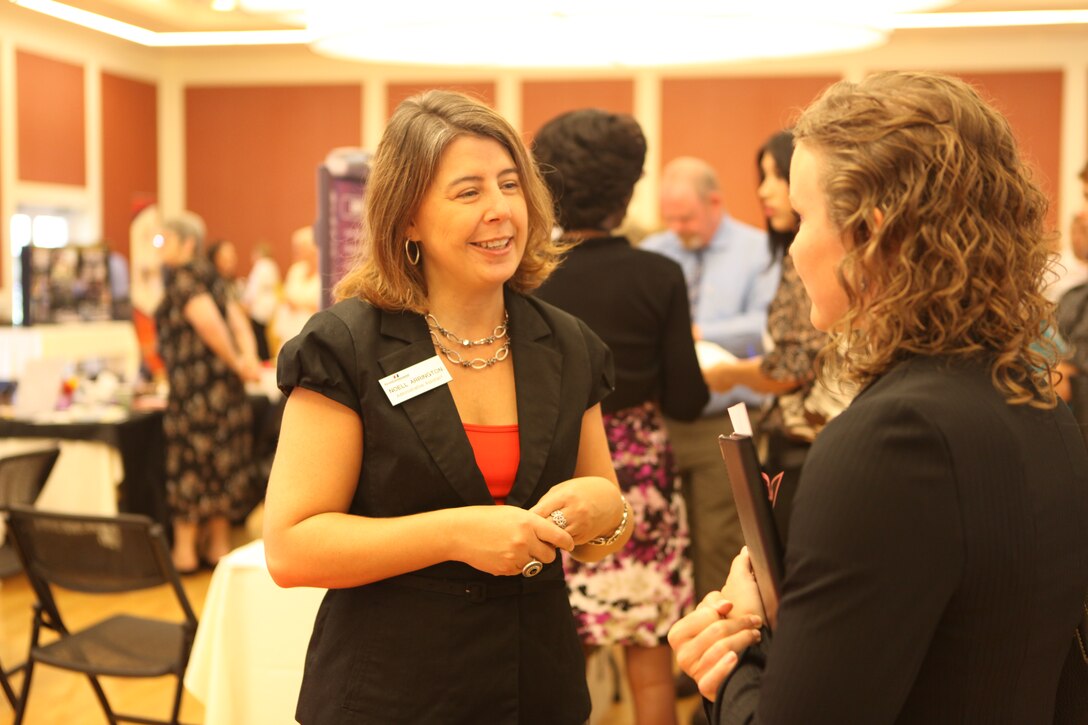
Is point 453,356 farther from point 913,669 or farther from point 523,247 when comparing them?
point 913,669

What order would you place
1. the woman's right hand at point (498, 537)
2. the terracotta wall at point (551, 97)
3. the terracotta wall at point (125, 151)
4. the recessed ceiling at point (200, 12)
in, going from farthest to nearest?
the terracotta wall at point (551, 97) < the terracotta wall at point (125, 151) < the recessed ceiling at point (200, 12) < the woman's right hand at point (498, 537)

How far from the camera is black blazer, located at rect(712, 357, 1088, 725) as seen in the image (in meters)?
0.89

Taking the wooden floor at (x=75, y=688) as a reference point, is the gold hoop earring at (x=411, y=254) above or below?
above

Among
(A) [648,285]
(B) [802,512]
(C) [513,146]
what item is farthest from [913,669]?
(A) [648,285]

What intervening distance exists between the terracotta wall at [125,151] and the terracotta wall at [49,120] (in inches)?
18.9

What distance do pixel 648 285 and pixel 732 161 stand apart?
Answer: 32.0 ft

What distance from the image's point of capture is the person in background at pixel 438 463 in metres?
1.52

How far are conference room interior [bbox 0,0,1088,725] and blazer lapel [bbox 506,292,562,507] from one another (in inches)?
214

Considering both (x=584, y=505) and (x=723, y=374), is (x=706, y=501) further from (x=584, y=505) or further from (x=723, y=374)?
(x=584, y=505)

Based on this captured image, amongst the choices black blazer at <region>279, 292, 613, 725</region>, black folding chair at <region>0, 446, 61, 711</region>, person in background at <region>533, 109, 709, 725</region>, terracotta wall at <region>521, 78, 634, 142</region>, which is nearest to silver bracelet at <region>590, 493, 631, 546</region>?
black blazer at <region>279, 292, 613, 725</region>

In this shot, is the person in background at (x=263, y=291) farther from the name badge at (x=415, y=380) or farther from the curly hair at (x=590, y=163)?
the name badge at (x=415, y=380)

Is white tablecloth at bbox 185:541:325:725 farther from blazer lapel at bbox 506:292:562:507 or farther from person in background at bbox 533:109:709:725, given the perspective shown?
blazer lapel at bbox 506:292:562:507

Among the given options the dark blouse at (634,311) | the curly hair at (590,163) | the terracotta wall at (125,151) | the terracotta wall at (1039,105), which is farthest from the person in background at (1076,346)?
the terracotta wall at (125,151)

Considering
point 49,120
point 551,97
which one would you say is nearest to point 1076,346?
point 551,97
